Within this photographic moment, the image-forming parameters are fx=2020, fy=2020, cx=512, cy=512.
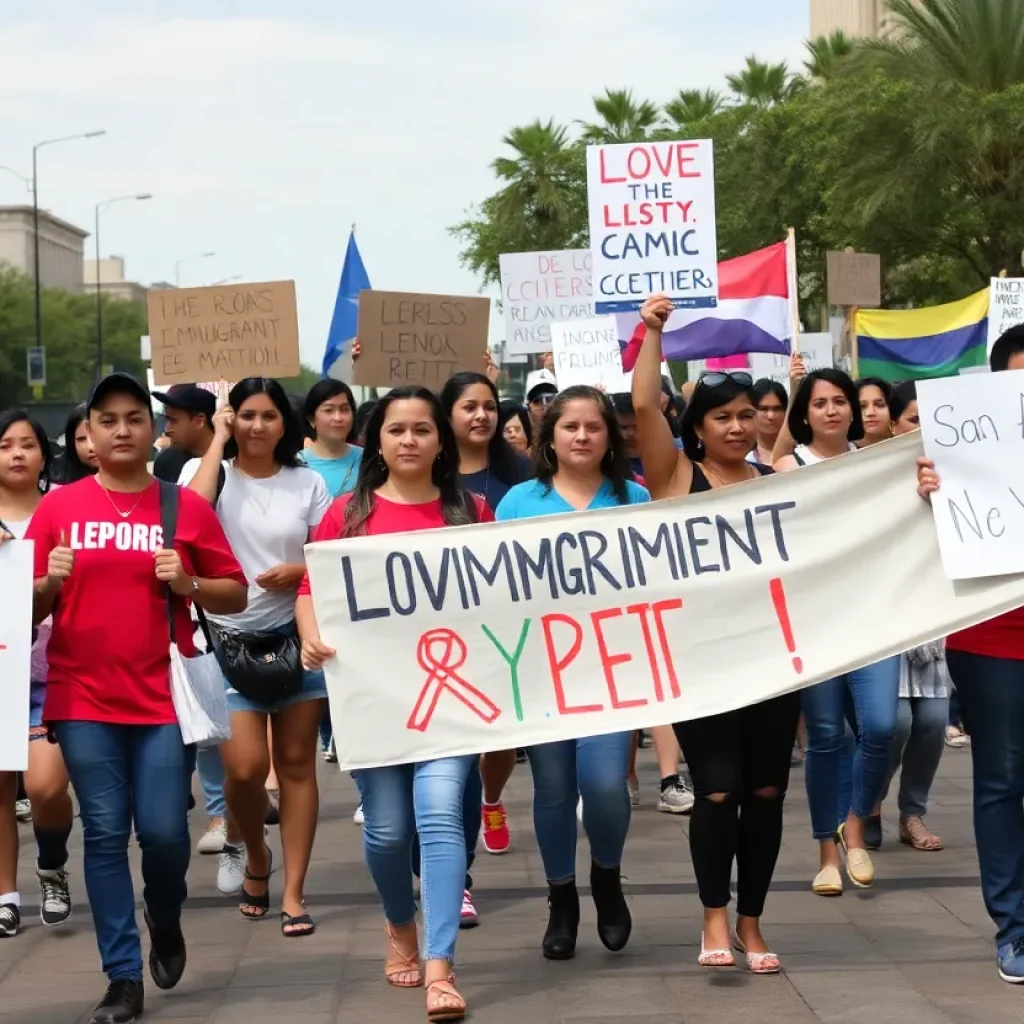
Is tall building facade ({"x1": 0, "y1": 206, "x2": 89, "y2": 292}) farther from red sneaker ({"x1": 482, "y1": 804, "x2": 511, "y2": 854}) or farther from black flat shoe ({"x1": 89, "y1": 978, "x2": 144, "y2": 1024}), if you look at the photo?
black flat shoe ({"x1": 89, "y1": 978, "x2": 144, "y2": 1024})

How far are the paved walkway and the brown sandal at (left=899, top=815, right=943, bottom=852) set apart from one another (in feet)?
0.23

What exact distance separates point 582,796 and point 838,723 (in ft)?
4.40

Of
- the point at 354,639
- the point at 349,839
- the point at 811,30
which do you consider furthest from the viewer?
the point at 811,30

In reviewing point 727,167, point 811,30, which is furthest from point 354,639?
point 811,30

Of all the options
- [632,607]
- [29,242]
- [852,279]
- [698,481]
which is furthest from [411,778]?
[29,242]

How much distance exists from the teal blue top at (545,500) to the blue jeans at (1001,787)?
1170mm

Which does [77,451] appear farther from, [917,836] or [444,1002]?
[917,836]

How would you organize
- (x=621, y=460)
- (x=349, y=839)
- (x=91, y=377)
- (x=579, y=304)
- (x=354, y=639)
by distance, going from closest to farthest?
(x=354, y=639)
(x=621, y=460)
(x=349, y=839)
(x=579, y=304)
(x=91, y=377)

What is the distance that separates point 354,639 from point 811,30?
74.5 meters

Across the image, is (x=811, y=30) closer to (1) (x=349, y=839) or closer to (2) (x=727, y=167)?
(2) (x=727, y=167)

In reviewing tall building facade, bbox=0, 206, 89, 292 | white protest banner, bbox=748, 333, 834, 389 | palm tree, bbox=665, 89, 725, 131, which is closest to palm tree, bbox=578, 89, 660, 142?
palm tree, bbox=665, 89, 725, 131

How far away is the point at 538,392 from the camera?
40.1 feet

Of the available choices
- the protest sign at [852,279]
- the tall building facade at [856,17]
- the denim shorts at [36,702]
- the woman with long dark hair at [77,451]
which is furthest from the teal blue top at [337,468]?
the tall building facade at [856,17]

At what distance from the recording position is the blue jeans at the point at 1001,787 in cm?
578
